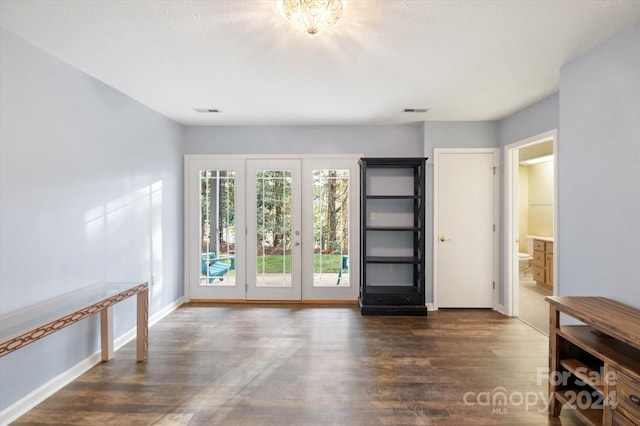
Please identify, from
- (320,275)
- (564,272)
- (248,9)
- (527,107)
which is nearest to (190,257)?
(320,275)

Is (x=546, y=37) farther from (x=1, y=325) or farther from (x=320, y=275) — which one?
(x=1, y=325)

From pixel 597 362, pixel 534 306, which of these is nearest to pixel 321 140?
pixel 597 362

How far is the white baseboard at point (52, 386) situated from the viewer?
1.93 metres

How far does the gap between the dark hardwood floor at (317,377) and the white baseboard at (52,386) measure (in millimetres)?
60

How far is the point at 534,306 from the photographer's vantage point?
166 inches

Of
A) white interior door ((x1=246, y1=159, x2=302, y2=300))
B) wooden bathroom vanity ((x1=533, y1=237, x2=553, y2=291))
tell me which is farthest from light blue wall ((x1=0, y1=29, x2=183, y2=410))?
wooden bathroom vanity ((x1=533, y1=237, x2=553, y2=291))

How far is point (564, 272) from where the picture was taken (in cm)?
244

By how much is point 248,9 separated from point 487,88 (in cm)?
235

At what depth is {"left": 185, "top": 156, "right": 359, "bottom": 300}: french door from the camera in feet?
13.9

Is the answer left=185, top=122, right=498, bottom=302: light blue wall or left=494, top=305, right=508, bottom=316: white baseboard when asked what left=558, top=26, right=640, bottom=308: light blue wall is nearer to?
left=494, top=305, right=508, bottom=316: white baseboard

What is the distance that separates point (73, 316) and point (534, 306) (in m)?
5.27

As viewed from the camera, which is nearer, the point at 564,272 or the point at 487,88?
the point at 564,272

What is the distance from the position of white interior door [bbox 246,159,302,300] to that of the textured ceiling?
3.79 ft

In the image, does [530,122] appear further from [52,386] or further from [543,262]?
[52,386]
